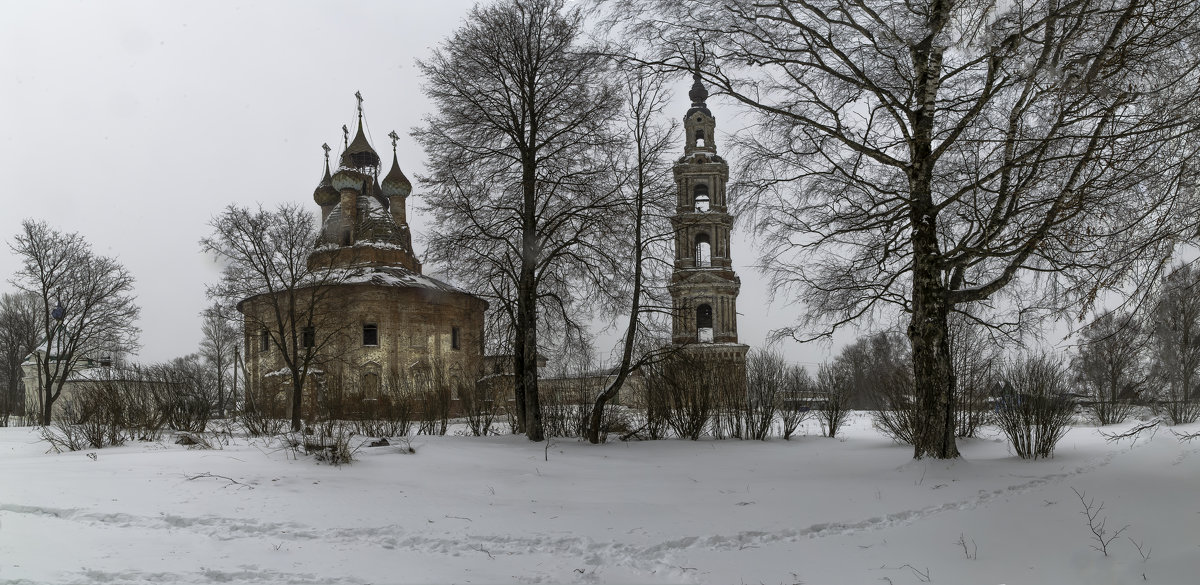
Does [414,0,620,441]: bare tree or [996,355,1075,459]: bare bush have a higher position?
[414,0,620,441]: bare tree

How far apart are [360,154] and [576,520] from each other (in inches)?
1514

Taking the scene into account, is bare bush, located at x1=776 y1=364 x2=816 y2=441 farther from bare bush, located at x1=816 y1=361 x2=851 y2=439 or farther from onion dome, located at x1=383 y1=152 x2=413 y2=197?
onion dome, located at x1=383 y1=152 x2=413 y2=197

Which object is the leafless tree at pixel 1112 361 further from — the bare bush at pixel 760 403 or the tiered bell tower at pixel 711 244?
the tiered bell tower at pixel 711 244

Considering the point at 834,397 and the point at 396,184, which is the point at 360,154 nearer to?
the point at 396,184

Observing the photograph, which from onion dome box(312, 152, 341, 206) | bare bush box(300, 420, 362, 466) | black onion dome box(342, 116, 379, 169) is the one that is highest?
black onion dome box(342, 116, 379, 169)

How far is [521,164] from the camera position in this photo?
606 inches

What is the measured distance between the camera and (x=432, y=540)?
22.1 feet

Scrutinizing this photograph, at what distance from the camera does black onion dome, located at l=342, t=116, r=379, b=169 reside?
4175cm

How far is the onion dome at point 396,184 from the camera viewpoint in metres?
42.5

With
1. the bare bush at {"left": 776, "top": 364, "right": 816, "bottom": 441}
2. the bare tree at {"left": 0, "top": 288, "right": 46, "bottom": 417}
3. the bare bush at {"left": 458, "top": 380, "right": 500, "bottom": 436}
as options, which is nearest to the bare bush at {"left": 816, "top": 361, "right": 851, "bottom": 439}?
the bare bush at {"left": 776, "top": 364, "right": 816, "bottom": 441}

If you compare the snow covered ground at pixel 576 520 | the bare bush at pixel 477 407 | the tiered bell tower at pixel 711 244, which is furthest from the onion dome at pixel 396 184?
the snow covered ground at pixel 576 520

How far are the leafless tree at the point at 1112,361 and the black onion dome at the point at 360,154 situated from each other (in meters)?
36.8

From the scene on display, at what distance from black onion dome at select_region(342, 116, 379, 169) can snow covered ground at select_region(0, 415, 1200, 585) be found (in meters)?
33.1

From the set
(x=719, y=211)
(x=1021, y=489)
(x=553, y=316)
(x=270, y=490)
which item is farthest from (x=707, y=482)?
(x=719, y=211)
